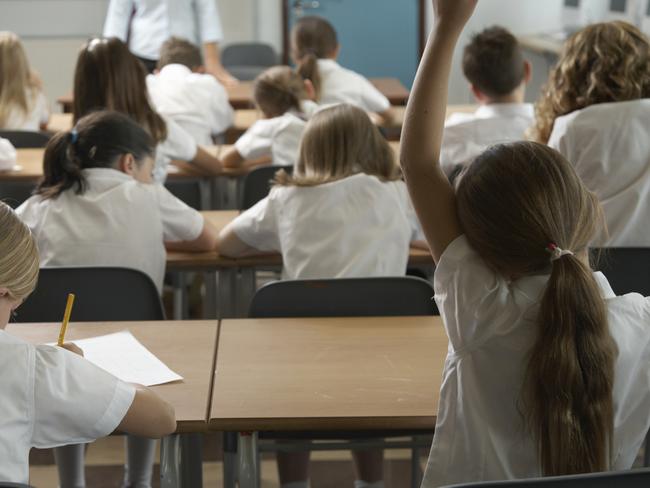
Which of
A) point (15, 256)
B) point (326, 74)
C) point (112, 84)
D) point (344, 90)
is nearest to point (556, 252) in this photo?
point (15, 256)

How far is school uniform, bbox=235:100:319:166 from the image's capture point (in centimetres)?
400

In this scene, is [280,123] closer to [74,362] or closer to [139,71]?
[139,71]

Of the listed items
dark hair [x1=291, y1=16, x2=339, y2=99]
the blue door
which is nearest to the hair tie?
dark hair [x1=291, y1=16, x2=339, y2=99]

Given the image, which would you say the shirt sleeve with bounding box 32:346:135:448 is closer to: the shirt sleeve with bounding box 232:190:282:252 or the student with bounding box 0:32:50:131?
the shirt sleeve with bounding box 232:190:282:252

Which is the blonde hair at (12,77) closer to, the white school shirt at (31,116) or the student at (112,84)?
the white school shirt at (31,116)

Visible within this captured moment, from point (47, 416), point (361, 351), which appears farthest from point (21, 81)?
point (47, 416)

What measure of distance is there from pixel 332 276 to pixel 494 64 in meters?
1.31

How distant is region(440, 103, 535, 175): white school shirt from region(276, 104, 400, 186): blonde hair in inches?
36.7

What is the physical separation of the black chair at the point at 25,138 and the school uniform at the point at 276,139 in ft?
2.97

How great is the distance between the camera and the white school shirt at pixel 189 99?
4.58 m

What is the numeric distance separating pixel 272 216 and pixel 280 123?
139 cm

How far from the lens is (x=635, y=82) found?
2838mm

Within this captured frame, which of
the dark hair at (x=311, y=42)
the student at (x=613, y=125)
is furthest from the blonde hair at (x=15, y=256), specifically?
the dark hair at (x=311, y=42)

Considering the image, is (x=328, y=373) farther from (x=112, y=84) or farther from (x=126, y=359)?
(x=112, y=84)
